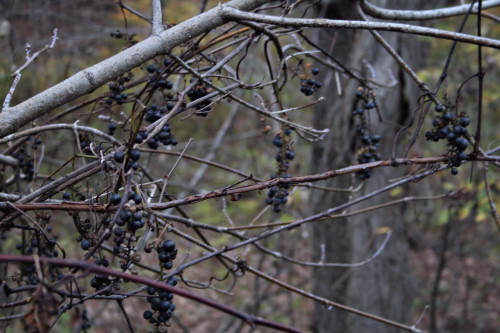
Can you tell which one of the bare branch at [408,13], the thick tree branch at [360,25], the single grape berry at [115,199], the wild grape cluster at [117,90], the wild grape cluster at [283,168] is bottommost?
the single grape berry at [115,199]

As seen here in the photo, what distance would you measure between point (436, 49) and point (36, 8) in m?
4.74

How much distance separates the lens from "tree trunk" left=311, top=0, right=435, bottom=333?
12.8ft

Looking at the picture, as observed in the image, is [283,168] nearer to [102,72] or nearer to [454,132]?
[454,132]

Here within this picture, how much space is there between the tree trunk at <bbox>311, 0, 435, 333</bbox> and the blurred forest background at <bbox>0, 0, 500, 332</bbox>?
0.36 ft

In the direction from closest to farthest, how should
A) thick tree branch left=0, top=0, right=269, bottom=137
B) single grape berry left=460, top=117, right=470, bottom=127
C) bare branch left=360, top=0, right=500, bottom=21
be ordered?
thick tree branch left=0, top=0, right=269, bottom=137
single grape berry left=460, top=117, right=470, bottom=127
bare branch left=360, top=0, right=500, bottom=21

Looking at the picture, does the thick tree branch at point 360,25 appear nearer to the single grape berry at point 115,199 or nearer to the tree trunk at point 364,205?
the single grape berry at point 115,199

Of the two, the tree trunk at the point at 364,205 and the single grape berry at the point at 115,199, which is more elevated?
the tree trunk at the point at 364,205

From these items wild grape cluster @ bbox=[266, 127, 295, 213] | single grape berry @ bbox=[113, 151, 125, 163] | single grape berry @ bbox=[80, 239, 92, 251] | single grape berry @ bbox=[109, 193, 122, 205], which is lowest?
single grape berry @ bbox=[80, 239, 92, 251]

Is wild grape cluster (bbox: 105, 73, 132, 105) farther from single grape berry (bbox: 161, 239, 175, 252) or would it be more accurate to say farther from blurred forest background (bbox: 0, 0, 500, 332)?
blurred forest background (bbox: 0, 0, 500, 332)

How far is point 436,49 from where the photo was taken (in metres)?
6.12

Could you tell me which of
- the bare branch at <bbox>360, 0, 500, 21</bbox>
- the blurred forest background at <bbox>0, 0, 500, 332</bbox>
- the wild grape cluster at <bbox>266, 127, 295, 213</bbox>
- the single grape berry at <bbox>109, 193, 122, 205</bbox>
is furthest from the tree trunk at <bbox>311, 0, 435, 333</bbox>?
the single grape berry at <bbox>109, 193, 122, 205</bbox>

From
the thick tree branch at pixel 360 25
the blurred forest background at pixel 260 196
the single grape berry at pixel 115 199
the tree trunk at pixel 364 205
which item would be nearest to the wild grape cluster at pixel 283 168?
the thick tree branch at pixel 360 25

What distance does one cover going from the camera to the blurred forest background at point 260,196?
191 inches

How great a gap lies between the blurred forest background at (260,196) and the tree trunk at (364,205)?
0.36ft
